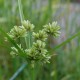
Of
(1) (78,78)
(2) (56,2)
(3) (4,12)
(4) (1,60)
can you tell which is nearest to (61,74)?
(1) (78,78)

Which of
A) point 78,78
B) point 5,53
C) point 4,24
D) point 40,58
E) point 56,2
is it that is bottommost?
point 40,58

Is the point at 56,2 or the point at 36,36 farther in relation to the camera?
the point at 56,2

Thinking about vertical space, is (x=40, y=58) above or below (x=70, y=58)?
below

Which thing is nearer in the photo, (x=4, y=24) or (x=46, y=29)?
(x=46, y=29)

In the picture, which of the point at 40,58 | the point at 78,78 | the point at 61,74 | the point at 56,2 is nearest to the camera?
the point at 40,58

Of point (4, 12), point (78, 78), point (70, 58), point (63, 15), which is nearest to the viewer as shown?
point (78, 78)

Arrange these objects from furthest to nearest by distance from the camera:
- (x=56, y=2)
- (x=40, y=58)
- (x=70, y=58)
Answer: (x=56, y=2)
(x=70, y=58)
(x=40, y=58)

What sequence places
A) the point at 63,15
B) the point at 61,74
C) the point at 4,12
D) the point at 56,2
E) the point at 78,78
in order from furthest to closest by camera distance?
the point at 56,2, the point at 63,15, the point at 4,12, the point at 61,74, the point at 78,78

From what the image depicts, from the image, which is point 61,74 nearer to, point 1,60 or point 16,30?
point 1,60

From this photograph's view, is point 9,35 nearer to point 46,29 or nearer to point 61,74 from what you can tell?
point 46,29
